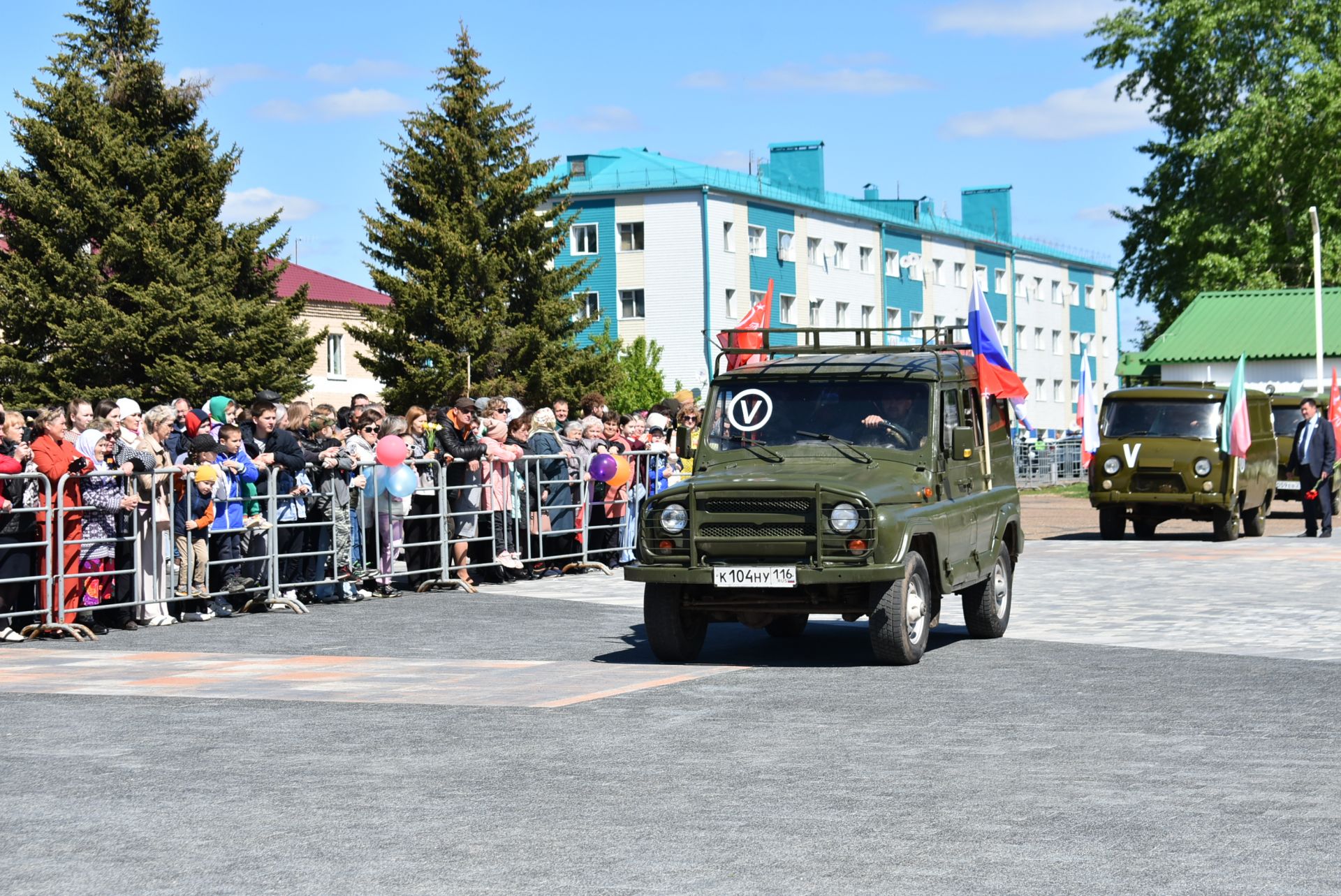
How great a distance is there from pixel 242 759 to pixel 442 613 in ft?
26.5

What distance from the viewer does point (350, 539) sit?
18281 millimetres

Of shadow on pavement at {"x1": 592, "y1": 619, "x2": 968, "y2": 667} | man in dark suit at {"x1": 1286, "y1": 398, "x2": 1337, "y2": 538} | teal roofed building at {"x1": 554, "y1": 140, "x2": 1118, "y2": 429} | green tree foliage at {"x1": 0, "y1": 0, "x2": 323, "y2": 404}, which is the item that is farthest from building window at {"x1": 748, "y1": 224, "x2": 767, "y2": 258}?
shadow on pavement at {"x1": 592, "y1": 619, "x2": 968, "y2": 667}

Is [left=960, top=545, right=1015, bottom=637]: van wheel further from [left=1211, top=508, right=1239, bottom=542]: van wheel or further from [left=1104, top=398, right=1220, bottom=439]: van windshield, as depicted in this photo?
[left=1104, top=398, right=1220, bottom=439]: van windshield

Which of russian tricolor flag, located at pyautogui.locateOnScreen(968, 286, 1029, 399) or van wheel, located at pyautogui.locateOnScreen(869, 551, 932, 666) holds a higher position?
russian tricolor flag, located at pyautogui.locateOnScreen(968, 286, 1029, 399)

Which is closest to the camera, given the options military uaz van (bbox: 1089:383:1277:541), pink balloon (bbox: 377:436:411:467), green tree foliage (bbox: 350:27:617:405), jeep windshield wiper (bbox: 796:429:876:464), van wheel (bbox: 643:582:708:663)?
van wheel (bbox: 643:582:708:663)

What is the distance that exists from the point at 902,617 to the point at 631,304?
215 ft

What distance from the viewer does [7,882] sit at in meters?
6.30

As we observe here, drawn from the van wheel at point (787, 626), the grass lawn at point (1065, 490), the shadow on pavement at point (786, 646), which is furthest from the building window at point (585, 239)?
the van wheel at point (787, 626)

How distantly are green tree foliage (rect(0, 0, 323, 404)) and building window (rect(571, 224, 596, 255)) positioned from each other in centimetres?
3345

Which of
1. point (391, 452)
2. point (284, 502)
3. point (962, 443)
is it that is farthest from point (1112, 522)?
point (962, 443)

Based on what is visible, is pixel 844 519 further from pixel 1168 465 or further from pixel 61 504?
pixel 1168 465

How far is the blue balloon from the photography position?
1805 cm

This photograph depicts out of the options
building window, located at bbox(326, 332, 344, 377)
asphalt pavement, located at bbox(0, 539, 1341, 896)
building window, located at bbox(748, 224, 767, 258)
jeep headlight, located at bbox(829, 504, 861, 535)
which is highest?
building window, located at bbox(748, 224, 767, 258)

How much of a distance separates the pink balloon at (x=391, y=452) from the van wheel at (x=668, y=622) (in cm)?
559
